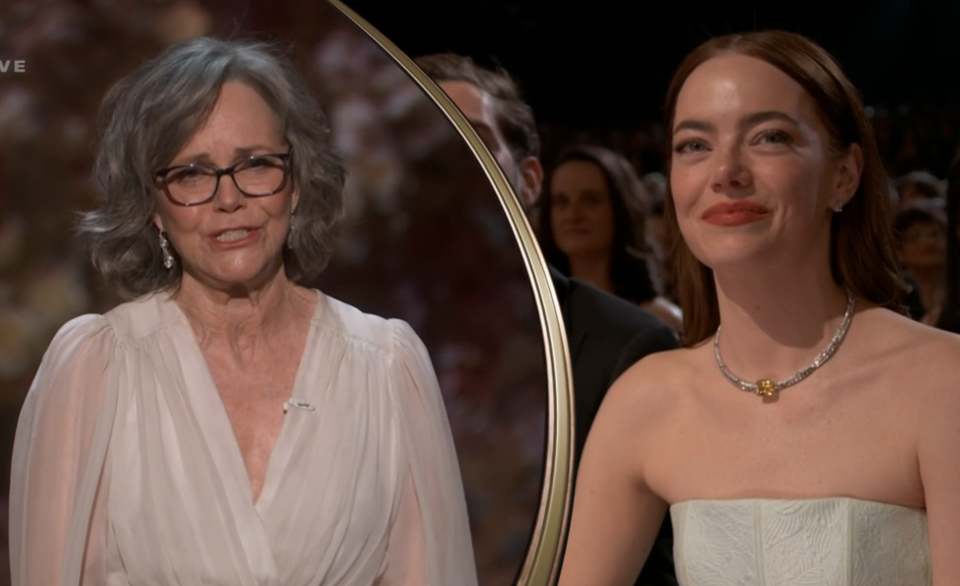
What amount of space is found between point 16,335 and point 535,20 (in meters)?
2.49

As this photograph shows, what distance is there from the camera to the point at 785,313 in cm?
120

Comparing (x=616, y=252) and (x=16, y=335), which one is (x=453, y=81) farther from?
(x=616, y=252)

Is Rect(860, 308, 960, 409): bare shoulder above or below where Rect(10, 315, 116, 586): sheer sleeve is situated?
above

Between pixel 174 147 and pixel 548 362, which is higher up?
pixel 174 147

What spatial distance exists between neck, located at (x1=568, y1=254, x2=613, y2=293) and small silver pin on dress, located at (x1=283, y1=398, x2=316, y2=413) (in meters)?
1.33

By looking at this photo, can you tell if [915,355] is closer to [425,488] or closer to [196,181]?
[425,488]

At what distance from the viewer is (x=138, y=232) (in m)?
0.89

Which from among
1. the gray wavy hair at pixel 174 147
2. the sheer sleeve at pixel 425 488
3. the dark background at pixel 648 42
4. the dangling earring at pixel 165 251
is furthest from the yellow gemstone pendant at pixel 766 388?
the dark background at pixel 648 42

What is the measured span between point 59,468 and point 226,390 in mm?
125

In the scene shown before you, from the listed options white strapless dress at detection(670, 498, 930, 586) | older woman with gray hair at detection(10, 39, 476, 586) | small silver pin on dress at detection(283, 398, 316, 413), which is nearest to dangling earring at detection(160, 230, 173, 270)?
older woman with gray hair at detection(10, 39, 476, 586)

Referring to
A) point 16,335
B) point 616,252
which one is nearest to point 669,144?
point 16,335

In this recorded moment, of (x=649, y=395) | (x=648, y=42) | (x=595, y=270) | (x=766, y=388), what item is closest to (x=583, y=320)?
(x=649, y=395)

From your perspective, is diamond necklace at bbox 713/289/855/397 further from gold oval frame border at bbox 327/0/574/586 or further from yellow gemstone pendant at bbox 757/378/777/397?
gold oval frame border at bbox 327/0/574/586

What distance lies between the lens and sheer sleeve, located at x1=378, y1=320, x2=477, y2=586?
3.02ft
